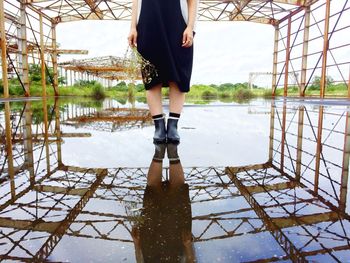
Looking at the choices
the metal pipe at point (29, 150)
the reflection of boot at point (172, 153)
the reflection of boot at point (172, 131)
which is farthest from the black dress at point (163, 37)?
the metal pipe at point (29, 150)

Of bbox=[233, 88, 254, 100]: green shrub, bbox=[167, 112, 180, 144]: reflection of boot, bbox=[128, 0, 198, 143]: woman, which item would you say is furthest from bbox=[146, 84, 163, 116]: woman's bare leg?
bbox=[233, 88, 254, 100]: green shrub

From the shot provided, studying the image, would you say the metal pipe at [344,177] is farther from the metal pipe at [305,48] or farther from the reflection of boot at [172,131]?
the metal pipe at [305,48]

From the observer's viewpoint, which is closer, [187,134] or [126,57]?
[126,57]

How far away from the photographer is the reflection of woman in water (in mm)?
552

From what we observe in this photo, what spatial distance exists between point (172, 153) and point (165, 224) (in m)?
0.94

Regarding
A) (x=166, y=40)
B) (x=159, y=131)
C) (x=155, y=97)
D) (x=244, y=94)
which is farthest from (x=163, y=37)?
(x=244, y=94)

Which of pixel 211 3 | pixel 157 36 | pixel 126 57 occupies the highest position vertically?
pixel 211 3

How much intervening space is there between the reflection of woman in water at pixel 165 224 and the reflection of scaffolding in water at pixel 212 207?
0.02m

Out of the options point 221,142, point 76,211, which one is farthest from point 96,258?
point 221,142

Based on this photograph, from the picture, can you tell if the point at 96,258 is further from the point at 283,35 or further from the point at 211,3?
the point at 283,35

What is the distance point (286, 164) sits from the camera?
1.37 metres

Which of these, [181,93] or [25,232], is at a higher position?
[181,93]

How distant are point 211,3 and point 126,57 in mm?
9871

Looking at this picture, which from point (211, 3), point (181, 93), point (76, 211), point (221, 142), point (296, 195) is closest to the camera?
point (76, 211)
